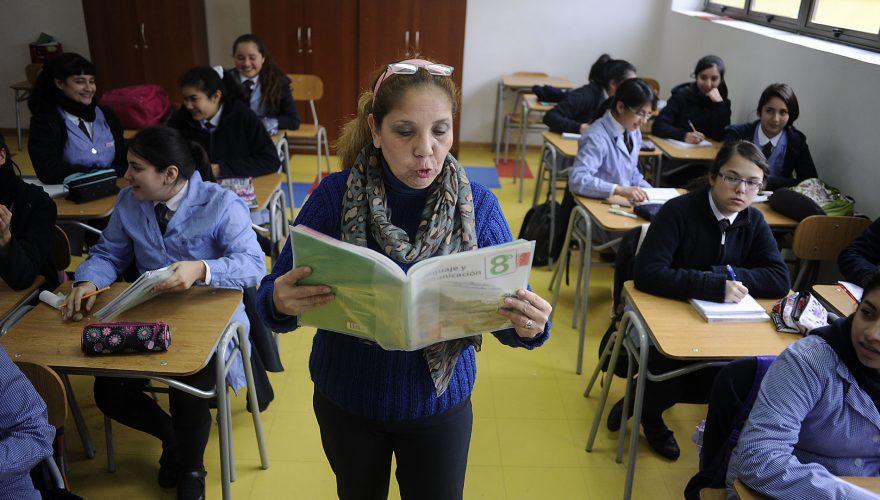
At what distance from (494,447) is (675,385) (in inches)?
30.7

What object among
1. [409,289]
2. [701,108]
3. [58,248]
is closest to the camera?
[409,289]

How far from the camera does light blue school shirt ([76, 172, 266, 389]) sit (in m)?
2.30

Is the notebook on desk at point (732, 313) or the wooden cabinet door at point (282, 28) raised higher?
the wooden cabinet door at point (282, 28)

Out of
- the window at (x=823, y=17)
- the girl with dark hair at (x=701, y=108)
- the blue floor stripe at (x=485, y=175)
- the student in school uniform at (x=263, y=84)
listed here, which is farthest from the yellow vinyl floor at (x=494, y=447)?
the blue floor stripe at (x=485, y=175)

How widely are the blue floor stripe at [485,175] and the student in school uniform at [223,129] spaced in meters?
2.60

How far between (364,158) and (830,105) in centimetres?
342

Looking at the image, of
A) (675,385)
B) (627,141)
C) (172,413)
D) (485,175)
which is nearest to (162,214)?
(172,413)

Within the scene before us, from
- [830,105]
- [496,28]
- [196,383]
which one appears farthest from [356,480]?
[496,28]

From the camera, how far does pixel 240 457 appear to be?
103 inches

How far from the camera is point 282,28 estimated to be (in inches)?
244

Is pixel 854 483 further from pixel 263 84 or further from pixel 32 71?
pixel 32 71

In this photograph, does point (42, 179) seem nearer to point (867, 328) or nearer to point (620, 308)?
point (620, 308)

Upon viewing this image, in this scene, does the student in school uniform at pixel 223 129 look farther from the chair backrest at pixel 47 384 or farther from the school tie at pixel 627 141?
the school tie at pixel 627 141

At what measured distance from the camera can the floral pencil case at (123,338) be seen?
1.87 metres
